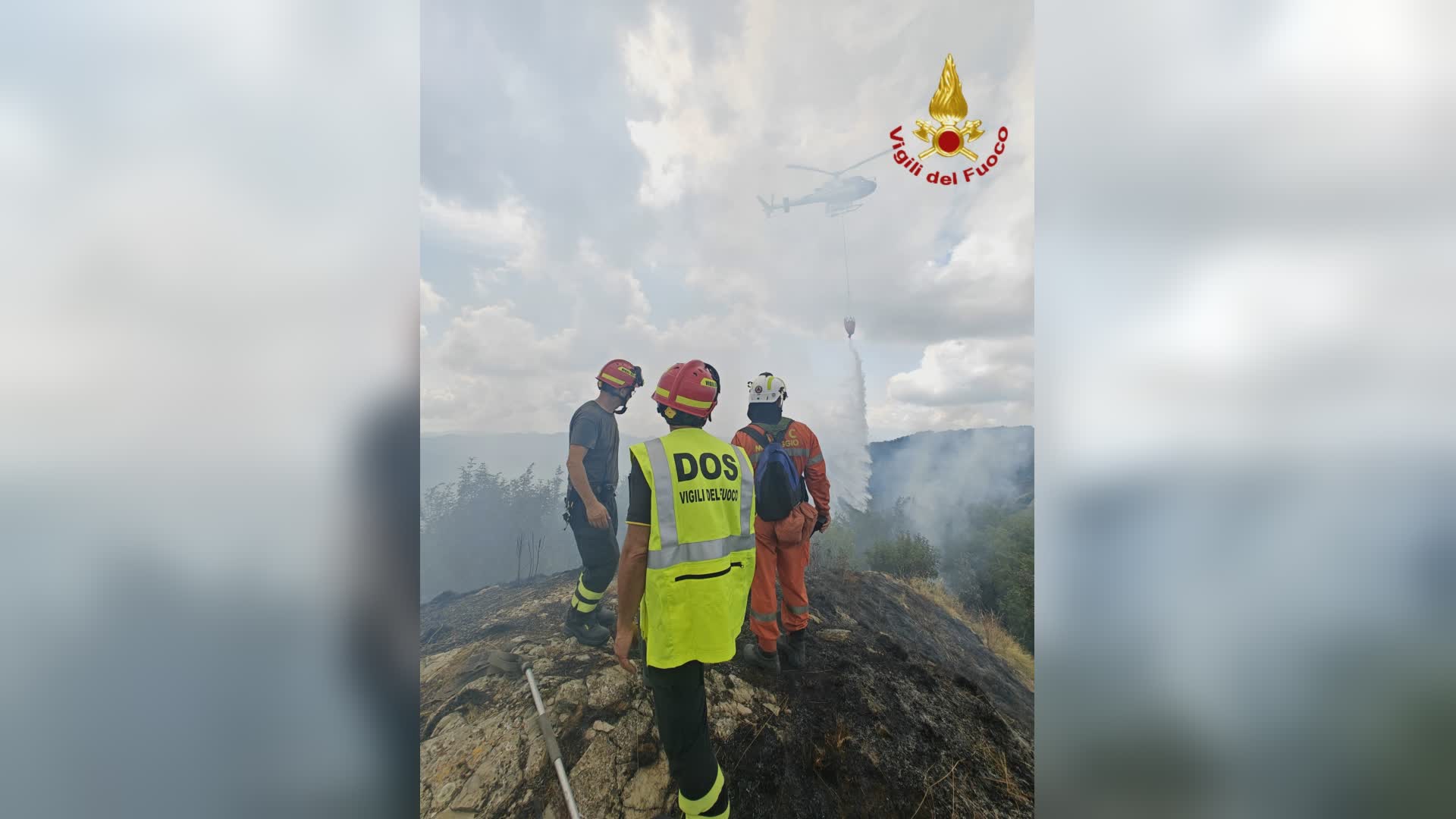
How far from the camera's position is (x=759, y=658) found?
8.48 ft

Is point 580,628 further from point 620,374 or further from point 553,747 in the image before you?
point 620,374

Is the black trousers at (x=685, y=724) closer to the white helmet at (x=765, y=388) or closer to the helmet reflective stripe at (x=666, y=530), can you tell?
the helmet reflective stripe at (x=666, y=530)

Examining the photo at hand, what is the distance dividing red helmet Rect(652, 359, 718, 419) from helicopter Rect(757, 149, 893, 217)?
39.4 inches

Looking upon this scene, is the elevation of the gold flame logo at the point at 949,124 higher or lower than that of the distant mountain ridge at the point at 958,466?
higher

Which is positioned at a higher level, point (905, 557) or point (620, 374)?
point (620, 374)

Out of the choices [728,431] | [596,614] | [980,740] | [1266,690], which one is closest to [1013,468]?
[1266,690]


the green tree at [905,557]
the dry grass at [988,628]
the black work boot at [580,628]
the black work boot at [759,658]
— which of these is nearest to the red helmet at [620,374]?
the black work boot at [580,628]

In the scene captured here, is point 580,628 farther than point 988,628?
No

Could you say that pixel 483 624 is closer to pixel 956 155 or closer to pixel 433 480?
pixel 433 480

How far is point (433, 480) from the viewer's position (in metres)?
2.04

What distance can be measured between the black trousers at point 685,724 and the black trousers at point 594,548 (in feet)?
2.04

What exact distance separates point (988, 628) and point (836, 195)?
8.59 ft

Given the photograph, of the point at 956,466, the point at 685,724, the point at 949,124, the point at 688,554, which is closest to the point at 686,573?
the point at 688,554

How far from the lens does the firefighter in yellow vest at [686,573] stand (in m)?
1.82
